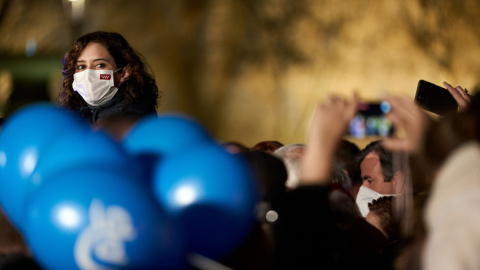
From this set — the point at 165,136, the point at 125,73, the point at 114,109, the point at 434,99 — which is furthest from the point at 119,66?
the point at 165,136

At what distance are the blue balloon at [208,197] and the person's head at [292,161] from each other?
0.73 metres

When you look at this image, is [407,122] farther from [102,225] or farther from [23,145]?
[23,145]

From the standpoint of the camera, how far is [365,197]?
3.35 meters

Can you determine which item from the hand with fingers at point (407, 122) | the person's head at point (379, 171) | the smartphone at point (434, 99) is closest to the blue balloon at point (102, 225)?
the hand with fingers at point (407, 122)

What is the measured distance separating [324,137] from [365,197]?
5.91 feet

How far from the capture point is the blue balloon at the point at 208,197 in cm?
156

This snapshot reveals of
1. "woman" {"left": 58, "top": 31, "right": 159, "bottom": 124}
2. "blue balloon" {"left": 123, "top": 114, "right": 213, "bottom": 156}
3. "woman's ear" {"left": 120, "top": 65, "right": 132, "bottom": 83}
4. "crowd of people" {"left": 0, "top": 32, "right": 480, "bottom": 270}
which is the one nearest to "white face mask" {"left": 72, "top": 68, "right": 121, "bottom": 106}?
"woman" {"left": 58, "top": 31, "right": 159, "bottom": 124}

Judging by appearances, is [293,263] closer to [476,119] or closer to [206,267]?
[206,267]

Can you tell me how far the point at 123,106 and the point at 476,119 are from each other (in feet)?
6.23

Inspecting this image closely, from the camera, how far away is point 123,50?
3.26 metres

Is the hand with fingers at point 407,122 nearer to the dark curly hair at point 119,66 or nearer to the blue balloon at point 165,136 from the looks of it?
the blue balloon at point 165,136

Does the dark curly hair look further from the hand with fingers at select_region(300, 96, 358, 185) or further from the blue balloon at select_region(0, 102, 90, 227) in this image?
the hand with fingers at select_region(300, 96, 358, 185)

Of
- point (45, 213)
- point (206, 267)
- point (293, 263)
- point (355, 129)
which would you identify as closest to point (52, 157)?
point (45, 213)

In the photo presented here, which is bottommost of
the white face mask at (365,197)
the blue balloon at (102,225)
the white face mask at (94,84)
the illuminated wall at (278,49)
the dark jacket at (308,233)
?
the blue balloon at (102,225)
